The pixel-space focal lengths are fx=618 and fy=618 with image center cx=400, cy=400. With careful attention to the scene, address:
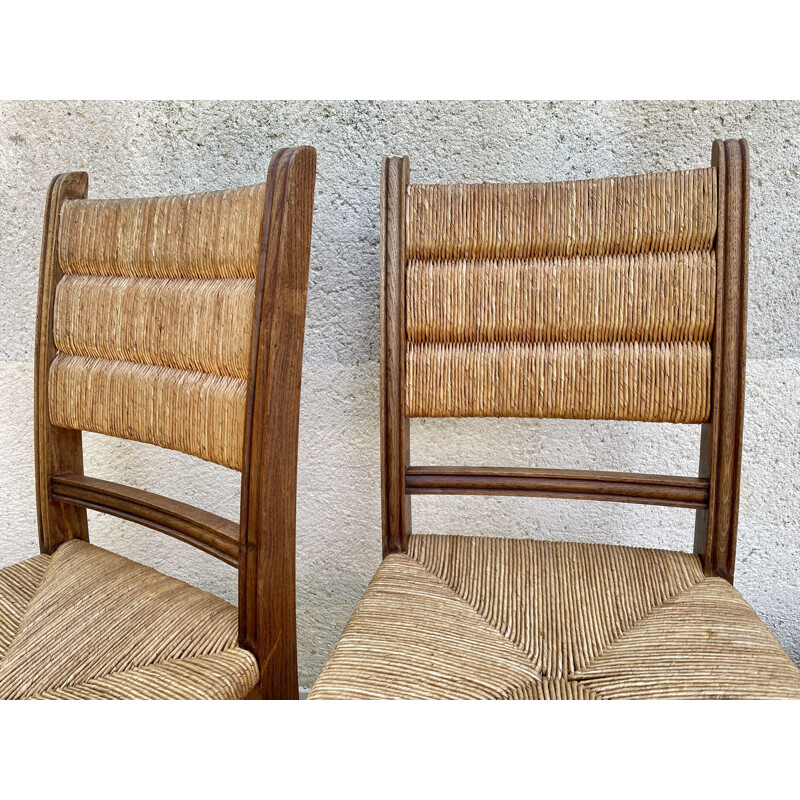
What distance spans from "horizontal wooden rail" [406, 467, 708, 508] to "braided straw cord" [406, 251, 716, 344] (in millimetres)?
157

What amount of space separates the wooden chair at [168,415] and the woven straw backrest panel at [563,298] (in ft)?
0.58

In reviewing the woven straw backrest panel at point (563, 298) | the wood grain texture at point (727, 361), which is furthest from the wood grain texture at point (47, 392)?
the wood grain texture at point (727, 361)

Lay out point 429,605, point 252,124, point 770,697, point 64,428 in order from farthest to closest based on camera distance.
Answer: point 252,124 → point 64,428 → point 429,605 → point 770,697

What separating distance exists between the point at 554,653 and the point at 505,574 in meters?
0.12

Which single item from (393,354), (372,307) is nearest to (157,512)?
(393,354)

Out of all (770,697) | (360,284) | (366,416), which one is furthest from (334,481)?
(770,697)

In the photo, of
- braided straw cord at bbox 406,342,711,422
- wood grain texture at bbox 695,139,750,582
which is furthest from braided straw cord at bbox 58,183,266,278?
wood grain texture at bbox 695,139,750,582

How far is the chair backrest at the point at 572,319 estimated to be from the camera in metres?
0.68

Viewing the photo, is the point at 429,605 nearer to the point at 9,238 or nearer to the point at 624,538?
the point at 624,538

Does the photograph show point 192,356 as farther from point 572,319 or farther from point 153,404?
point 572,319

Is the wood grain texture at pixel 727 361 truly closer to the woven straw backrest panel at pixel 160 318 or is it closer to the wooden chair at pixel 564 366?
the wooden chair at pixel 564 366

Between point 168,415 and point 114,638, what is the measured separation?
0.23 m

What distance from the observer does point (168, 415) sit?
0.68 meters

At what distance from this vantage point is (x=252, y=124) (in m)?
0.92
